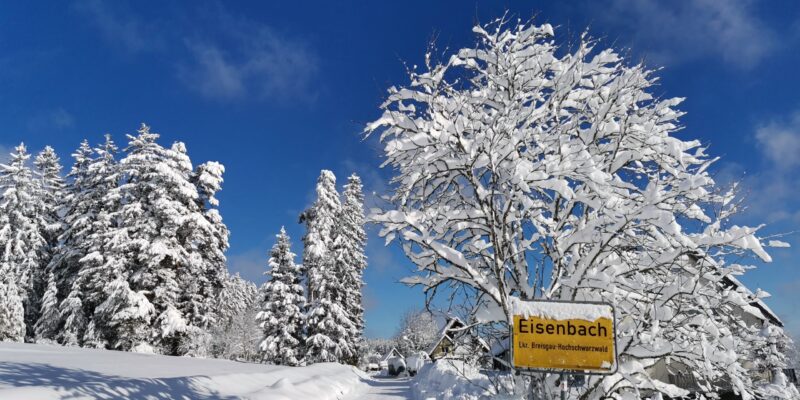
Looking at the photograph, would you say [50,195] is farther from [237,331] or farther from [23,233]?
[237,331]

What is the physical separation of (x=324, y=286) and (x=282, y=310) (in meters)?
3.71

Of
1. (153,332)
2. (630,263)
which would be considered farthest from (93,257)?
(630,263)

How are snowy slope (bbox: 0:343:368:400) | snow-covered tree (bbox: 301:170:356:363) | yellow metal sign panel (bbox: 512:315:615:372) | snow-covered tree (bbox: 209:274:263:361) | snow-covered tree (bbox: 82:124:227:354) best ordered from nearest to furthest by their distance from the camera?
1. yellow metal sign panel (bbox: 512:315:615:372)
2. snowy slope (bbox: 0:343:368:400)
3. snow-covered tree (bbox: 82:124:227:354)
4. snow-covered tree (bbox: 301:170:356:363)
5. snow-covered tree (bbox: 209:274:263:361)

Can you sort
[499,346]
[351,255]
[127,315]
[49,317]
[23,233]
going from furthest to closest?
[351,255] < [23,233] < [49,317] < [127,315] < [499,346]

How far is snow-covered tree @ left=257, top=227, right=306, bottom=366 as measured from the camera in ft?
97.5

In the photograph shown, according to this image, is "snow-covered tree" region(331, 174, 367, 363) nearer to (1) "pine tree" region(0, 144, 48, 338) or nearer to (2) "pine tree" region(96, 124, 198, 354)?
(2) "pine tree" region(96, 124, 198, 354)

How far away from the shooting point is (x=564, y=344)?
362 centimetres

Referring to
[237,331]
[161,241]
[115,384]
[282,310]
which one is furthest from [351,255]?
[237,331]

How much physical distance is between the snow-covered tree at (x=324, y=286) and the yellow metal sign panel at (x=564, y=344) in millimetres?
26754

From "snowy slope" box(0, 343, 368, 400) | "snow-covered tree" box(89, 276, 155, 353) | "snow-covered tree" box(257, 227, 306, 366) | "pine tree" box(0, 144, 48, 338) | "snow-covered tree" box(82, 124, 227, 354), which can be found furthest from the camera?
"snow-covered tree" box(257, 227, 306, 366)

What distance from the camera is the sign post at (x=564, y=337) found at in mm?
3568

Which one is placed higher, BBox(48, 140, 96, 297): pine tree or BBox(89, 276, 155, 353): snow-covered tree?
BBox(48, 140, 96, 297): pine tree

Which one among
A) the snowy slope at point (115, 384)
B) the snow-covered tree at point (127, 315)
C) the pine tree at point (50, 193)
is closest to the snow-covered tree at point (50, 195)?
the pine tree at point (50, 193)

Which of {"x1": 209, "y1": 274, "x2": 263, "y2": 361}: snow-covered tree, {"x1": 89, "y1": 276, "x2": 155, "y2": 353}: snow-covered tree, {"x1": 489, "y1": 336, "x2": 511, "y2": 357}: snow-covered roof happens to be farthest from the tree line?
{"x1": 209, "y1": 274, "x2": 263, "y2": 361}: snow-covered tree
